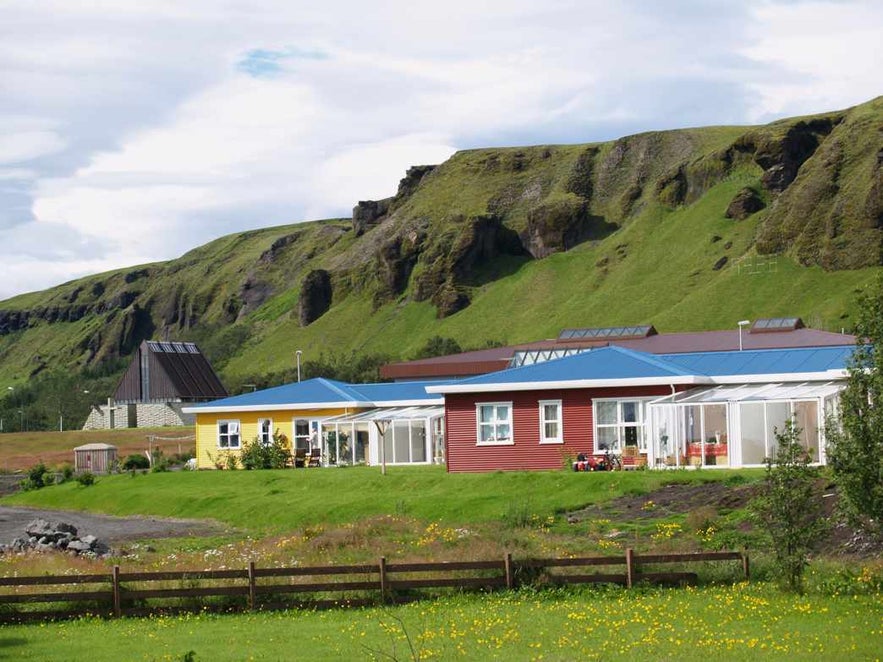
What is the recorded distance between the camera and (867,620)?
18172 millimetres

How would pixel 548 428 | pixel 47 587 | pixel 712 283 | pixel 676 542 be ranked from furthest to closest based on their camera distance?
pixel 712 283 < pixel 548 428 < pixel 676 542 < pixel 47 587

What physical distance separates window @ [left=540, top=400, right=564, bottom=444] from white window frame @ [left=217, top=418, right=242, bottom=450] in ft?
65.4

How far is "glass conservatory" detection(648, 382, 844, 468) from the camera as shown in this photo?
3972 centimetres

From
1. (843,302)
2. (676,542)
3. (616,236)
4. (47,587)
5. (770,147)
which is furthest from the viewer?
(616,236)

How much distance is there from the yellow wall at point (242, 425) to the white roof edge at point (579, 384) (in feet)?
44.2

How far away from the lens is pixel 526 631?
1853cm

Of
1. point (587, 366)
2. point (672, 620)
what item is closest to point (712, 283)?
point (587, 366)

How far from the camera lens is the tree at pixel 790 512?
21188 millimetres

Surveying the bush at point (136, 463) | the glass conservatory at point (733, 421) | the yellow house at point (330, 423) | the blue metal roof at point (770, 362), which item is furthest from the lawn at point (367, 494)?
the bush at point (136, 463)

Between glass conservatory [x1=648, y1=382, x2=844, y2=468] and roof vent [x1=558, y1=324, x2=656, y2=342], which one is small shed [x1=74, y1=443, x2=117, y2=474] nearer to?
roof vent [x1=558, y1=324, x2=656, y2=342]

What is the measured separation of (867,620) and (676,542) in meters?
9.90

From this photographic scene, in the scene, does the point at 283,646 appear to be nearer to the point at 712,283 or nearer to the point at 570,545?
the point at 570,545

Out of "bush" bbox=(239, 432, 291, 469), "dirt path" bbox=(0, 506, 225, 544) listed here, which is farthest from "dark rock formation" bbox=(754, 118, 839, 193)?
"dirt path" bbox=(0, 506, 225, 544)

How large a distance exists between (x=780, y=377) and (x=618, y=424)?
18.7ft
